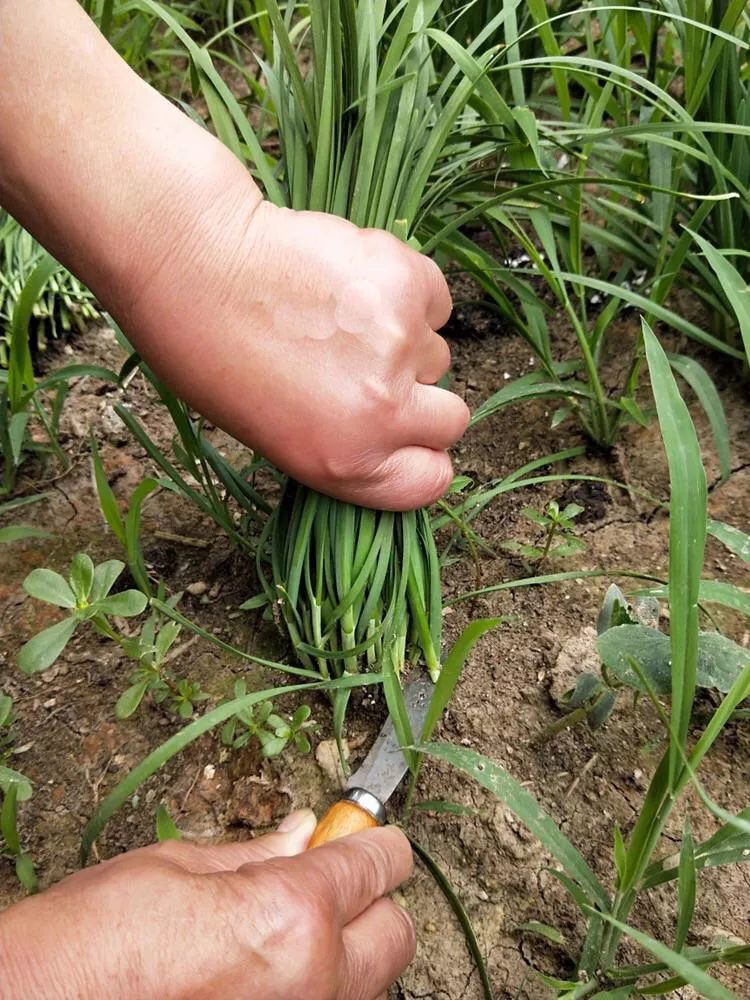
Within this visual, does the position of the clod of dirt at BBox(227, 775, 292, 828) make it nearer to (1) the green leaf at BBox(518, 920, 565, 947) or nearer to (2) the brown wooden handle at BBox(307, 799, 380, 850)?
(2) the brown wooden handle at BBox(307, 799, 380, 850)

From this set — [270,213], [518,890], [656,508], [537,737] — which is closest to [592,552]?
[656,508]

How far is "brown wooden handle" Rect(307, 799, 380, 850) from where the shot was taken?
0.80 meters

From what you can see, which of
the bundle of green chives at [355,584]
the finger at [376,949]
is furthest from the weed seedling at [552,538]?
the finger at [376,949]

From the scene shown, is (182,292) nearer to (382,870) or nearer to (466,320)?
(382,870)

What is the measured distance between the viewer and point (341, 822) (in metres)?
0.81

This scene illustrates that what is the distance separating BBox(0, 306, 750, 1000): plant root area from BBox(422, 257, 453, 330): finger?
0.34 metres

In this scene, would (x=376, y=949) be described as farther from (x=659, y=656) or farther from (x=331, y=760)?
(x=659, y=656)

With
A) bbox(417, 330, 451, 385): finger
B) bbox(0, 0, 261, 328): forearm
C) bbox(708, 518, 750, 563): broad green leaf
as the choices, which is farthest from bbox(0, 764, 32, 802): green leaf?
bbox(708, 518, 750, 563): broad green leaf

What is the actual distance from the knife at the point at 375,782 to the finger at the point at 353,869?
1.4 inches

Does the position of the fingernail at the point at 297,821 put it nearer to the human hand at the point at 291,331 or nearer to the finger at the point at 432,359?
the human hand at the point at 291,331

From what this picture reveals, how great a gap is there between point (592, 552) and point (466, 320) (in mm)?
535

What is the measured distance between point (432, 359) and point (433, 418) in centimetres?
7

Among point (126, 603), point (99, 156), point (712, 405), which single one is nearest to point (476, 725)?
point (126, 603)

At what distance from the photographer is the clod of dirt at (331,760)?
0.92 metres
